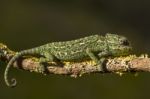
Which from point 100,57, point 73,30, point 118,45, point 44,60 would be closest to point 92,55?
point 100,57

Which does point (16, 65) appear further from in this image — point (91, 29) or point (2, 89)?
point (91, 29)

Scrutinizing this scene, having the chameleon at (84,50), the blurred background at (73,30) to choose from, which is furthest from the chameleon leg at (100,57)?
the blurred background at (73,30)

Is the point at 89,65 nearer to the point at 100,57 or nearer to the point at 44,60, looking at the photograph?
the point at 100,57

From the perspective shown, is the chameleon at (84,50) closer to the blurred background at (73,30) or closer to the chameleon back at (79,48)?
the chameleon back at (79,48)

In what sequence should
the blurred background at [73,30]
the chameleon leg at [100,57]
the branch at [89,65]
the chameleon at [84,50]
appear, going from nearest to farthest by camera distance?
the branch at [89,65] → the chameleon leg at [100,57] → the chameleon at [84,50] → the blurred background at [73,30]

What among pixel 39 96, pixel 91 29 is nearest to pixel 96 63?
pixel 39 96

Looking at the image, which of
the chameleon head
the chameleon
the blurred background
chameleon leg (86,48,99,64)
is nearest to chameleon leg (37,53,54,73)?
the chameleon
